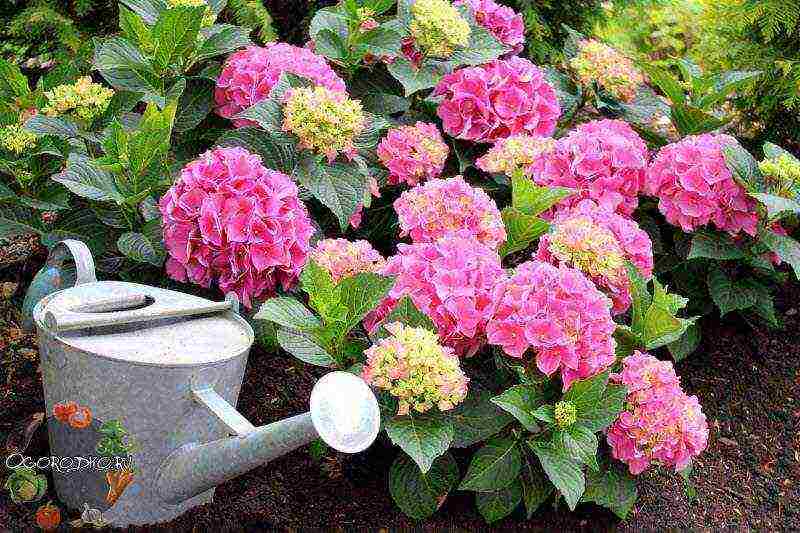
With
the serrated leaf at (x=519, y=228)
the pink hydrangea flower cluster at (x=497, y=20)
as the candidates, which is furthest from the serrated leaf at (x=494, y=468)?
the pink hydrangea flower cluster at (x=497, y=20)

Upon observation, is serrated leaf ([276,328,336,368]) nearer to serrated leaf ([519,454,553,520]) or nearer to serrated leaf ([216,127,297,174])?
serrated leaf ([519,454,553,520])

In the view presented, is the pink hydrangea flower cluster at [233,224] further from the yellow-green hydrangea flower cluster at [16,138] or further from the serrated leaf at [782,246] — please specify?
the serrated leaf at [782,246]

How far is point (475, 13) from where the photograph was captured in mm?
2816

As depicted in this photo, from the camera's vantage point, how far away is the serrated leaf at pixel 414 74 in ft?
7.86

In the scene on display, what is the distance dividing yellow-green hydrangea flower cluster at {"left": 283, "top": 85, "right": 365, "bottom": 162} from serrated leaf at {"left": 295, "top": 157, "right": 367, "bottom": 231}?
0.09 metres

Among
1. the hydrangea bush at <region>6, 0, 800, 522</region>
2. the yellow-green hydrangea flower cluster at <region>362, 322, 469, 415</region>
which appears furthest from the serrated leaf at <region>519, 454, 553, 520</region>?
the yellow-green hydrangea flower cluster at <region>362, 322, 469, 415</region>

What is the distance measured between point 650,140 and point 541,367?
139 cm

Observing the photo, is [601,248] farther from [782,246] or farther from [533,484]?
[782,246]

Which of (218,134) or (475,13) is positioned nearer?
(218,134)

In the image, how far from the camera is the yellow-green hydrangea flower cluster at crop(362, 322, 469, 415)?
1477mm

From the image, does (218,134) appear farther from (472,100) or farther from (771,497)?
(771,497)

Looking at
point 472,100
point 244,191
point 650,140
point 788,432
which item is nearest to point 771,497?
point 788,432

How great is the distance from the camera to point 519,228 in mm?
2000

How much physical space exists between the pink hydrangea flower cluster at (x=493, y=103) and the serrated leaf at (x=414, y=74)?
0.06 metres
